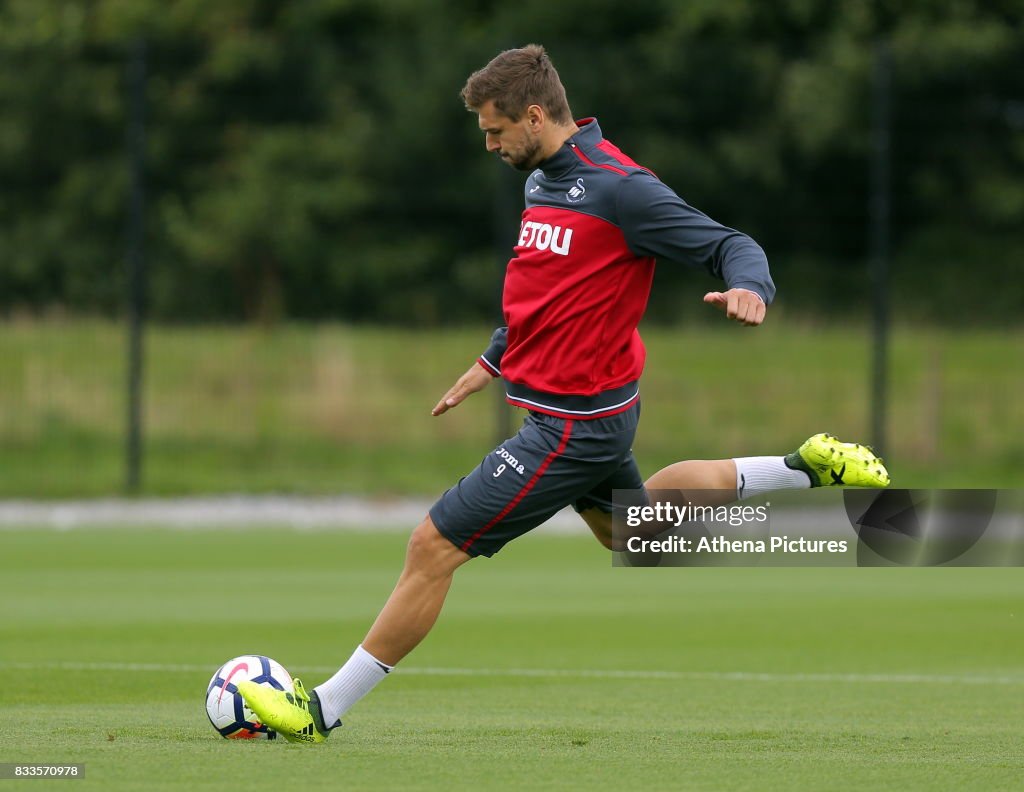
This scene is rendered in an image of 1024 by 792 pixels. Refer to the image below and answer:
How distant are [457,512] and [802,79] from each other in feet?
71.5

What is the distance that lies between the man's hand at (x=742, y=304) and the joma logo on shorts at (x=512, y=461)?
37.8 inches

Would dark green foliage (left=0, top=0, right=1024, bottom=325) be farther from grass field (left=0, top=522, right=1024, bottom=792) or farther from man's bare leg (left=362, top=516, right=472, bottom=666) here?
man's bare leg (left=362, top=516, right=472, bottom=666)

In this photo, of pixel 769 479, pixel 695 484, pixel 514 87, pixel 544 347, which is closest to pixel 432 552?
pixel 544 347

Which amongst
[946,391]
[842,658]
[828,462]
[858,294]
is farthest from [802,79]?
[828,462]

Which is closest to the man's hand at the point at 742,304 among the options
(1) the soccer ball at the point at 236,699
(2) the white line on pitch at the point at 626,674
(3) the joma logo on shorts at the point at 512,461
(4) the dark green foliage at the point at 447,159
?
(3) the joma logo on shorts at the point at 512,461

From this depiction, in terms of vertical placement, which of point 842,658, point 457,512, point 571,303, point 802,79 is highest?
point 802,79

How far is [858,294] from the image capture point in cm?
2270

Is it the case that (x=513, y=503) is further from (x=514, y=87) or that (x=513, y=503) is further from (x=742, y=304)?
(x=514, y=87)

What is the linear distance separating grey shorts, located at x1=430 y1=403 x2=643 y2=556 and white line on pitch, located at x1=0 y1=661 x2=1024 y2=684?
2718 millimetres

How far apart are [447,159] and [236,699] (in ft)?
68.1

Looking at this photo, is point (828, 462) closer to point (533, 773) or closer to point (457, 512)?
point (457, 512)

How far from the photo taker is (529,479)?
6363 mm

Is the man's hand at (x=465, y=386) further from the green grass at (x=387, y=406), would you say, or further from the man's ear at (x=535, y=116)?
the green grass at (x=387, y=406)

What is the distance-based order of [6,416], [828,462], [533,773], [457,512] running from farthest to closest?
[6,416]
[828,462]
[457,512]
[533,773]
